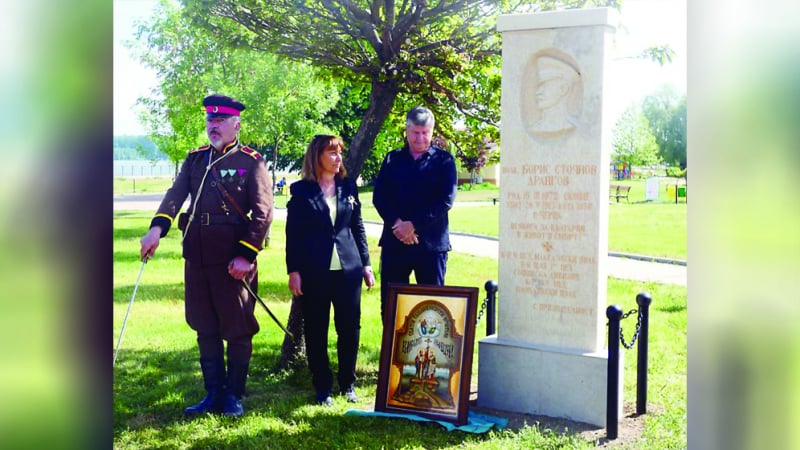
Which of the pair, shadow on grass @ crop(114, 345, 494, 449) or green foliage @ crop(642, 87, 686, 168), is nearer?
shadow on grass @ crop(114, 345, 494, 449)

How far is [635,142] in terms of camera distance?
49312 mm

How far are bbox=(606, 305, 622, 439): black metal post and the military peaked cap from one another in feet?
9.96

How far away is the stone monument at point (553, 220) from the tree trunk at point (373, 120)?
1608 mm

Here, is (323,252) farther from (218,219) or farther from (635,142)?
(635,142)

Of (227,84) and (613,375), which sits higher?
(227,84)

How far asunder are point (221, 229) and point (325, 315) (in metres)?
1.00

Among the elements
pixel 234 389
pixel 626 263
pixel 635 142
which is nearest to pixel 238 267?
pixel 234 389

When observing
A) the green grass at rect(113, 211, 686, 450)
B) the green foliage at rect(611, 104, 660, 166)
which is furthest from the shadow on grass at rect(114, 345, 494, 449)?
the green foliage at rect(611, 104, 660, 166)

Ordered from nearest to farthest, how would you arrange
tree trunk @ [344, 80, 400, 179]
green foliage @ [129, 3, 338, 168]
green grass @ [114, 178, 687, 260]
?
tree trunk @ [344, 80, 400, 179], green foliage @ [129, 3, 338, 168], green grass @ [114, 178, 687, 260]

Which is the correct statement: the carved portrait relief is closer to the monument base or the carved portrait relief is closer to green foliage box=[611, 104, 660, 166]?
the monument base

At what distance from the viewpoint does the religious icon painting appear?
221 inches

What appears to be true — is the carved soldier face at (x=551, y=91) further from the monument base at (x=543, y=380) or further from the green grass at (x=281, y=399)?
the green grass at (x=281, y=399)
